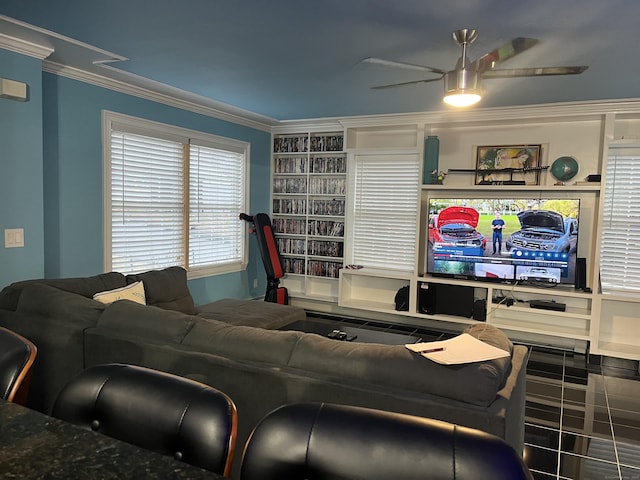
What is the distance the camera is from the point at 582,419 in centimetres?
312

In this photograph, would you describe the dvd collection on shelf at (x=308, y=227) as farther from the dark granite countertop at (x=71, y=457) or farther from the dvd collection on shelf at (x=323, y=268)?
the dark granite countertop at (x=71, y=457)

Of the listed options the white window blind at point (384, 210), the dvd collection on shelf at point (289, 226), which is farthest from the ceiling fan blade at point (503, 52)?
the dvd collection on shelf at point (289, 226)

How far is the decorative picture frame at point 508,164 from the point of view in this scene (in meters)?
4.88

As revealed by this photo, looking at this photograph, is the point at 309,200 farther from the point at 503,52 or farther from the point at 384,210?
the point at 503,52

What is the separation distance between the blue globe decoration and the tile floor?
1780 millimetres

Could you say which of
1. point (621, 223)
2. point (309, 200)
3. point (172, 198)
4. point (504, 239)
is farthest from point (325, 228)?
point (621, 223)

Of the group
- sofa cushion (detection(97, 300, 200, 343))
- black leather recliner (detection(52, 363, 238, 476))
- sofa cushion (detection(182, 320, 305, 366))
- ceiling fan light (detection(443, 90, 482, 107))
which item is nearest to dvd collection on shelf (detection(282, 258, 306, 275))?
ceiling fan light (detection(443, 90, 482, 107))

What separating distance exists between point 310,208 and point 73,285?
134 inches

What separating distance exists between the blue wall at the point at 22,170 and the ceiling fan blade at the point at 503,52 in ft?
9.66

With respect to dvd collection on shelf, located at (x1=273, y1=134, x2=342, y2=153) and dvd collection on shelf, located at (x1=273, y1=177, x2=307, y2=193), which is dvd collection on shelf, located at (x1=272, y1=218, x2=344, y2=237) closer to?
dvd collection on shelf, located at (x1=273, y1=177, x2=307, y2=193)

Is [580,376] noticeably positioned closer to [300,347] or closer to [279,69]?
[300,347]

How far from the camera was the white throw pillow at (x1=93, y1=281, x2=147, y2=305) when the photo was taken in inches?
115

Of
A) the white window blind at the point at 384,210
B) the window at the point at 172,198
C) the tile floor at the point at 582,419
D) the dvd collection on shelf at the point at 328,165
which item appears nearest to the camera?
the tile floor at the point at 582,419

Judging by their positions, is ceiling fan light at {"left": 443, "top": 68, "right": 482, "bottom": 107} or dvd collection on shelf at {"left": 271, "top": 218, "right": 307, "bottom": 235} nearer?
ceiling fan light at {"left": 443, "top": 68, "right": 482, "bottom": 107}
